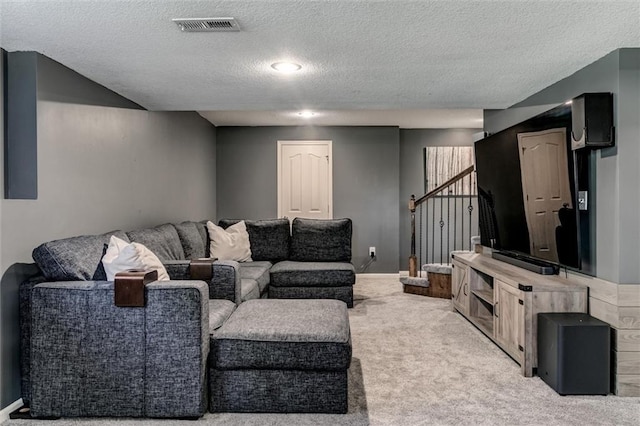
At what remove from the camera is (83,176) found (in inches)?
123

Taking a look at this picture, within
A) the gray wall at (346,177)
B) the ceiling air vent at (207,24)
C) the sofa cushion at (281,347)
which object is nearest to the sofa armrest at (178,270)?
the sofa cushion at (281,347)

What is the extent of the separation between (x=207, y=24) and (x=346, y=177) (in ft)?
15.6

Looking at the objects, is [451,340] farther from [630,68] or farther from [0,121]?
[0,121]

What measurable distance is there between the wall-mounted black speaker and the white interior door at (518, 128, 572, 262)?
27 cm

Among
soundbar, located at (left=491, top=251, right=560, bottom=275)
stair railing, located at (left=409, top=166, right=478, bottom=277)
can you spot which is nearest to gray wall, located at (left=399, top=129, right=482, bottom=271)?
stair railing, located at (left=409, top=166, right=478, bottom=277)

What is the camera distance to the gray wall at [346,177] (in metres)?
6.86

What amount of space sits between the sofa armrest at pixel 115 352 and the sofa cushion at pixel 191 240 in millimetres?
1926

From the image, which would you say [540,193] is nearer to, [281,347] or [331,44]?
[331,44]

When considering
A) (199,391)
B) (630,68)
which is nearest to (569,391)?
(630,68)

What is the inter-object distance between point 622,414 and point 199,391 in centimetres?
221

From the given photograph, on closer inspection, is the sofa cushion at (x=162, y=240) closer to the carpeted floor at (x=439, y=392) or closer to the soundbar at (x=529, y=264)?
the carpeted floor at (x=439, y=392)

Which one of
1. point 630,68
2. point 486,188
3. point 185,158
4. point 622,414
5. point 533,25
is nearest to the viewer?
point 533,25

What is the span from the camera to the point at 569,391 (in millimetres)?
2688

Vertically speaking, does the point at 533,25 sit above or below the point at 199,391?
above
